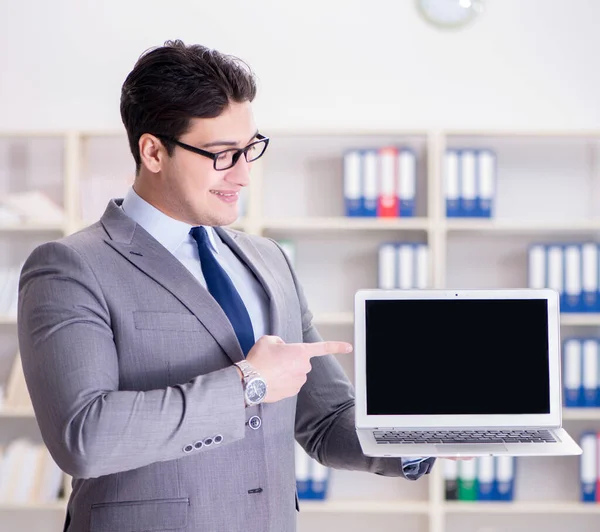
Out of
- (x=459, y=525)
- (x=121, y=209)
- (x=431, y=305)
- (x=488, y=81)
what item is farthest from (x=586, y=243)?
(x=121, y=209)

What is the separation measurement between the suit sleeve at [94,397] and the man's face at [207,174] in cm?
21

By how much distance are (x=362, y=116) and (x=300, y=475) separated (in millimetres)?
1608

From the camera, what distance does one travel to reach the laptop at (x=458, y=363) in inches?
58.7

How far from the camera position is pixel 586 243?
132 inches

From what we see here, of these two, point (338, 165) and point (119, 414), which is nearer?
point (119, 414)

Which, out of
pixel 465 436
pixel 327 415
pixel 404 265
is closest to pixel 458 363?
pixel 465 436

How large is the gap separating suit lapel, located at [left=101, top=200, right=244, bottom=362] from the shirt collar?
31 millimetres

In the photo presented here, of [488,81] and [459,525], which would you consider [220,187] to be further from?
[459,525]

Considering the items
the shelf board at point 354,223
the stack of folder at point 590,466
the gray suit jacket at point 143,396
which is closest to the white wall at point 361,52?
the shelf board at point 354,223

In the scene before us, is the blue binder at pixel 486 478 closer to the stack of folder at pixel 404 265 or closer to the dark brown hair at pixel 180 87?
the stack of folder at pixel 404 265

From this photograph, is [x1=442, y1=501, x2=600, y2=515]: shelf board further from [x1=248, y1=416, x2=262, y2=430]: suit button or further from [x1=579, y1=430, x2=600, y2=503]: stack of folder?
[x1=248, y1=416, x2=262, y2=430]: suit button

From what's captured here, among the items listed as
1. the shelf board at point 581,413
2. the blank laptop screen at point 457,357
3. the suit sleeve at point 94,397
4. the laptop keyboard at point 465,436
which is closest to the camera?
the suit sleeve at point 94,397

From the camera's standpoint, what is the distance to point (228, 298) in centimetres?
132

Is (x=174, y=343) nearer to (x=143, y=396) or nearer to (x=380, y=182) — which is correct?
(x=143, y=396)
